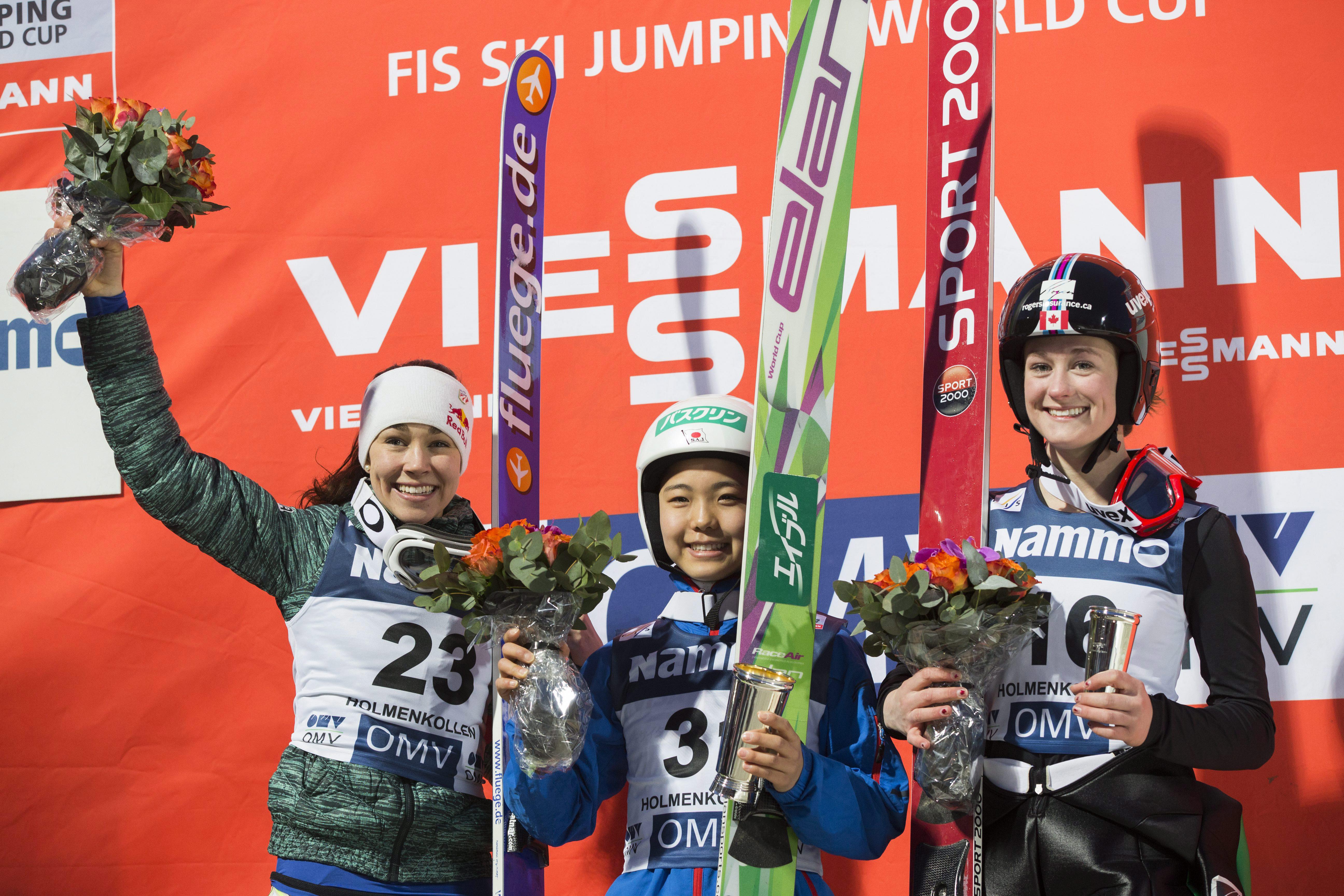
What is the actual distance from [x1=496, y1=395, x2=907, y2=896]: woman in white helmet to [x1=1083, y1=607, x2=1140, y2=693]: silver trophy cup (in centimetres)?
50

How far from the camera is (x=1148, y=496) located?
249cm

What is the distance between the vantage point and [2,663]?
12.7 ft

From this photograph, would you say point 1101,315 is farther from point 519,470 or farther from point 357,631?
point 357,631

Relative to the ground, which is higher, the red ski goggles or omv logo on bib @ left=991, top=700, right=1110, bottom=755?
the red ski goggles

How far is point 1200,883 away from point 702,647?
107 cm

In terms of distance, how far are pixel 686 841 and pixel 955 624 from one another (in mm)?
719

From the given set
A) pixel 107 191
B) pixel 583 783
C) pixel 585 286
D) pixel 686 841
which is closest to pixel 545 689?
pixel 583 783

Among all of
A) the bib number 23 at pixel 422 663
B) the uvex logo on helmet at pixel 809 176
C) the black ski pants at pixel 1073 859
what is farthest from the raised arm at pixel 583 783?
the uvex logo on helmet at pixel 809 176

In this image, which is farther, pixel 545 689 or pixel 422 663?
pixel 422 663

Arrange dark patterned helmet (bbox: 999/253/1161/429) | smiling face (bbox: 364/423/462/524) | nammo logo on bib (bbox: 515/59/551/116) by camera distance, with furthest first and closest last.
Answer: nammo logo on bib (bbox: 515/59/551/116) < smiling face (bbox: 364/423/462/524) < dark patterned helmet (bbox: 999/253/1161/429)

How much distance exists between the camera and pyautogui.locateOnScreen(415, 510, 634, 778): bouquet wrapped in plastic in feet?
7.70

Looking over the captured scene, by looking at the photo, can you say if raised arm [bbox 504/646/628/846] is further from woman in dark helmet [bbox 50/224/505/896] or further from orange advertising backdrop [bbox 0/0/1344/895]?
orange advertising backdrop [bbox 0/0/1344/895]

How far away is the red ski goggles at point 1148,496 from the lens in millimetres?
2459

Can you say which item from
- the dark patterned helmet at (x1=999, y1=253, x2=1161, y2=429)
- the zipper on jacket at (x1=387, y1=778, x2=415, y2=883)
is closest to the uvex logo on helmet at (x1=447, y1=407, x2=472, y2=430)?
the zipper on jacket at (x1=387, y1=778, x2=415, y2=883)
